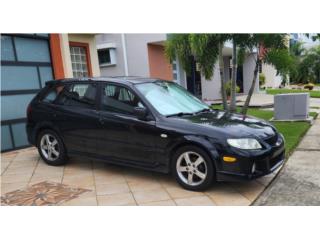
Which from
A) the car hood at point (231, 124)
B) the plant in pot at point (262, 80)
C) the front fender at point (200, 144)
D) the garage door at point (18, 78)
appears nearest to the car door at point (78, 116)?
the front fender at point (200, 144)

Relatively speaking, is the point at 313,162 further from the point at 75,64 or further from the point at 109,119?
the point at 75,64

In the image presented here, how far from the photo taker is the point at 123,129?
5008mm

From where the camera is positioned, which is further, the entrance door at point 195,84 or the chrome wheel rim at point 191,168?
the entrance door at point 195,84

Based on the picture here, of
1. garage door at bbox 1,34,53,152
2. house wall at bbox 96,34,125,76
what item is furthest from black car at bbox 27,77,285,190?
house wall at bbox 96,34,125,76

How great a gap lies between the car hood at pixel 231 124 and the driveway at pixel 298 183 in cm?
77

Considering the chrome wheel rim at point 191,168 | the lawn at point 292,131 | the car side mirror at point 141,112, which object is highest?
the car side mirror at point 141,112

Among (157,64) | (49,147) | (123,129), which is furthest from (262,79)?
(123,129)

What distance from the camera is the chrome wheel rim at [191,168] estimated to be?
4.45m

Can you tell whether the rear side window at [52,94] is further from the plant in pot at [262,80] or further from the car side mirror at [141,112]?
the plant in pot at [262,80]

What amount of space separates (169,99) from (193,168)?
131 centimetres

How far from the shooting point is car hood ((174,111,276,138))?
440cm

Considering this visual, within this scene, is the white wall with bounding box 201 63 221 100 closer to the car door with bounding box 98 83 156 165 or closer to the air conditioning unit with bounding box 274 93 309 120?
the air conditioning unit with bounding box 274 93 309 120

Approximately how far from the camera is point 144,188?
4805 millimetres

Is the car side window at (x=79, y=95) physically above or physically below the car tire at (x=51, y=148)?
above
